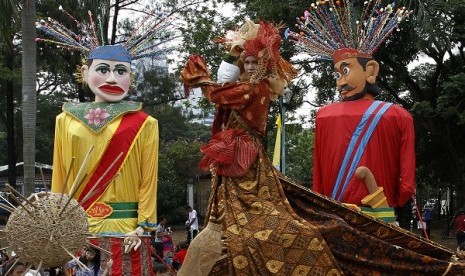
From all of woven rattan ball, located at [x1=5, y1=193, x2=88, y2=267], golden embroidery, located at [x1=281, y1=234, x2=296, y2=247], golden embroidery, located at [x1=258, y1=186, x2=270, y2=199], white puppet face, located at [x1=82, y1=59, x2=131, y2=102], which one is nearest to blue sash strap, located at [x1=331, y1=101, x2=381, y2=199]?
golden embroidery, located at [x1=258, y1=186, x2=270, y2=199]

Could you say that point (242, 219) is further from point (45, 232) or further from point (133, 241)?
point (45, 232)

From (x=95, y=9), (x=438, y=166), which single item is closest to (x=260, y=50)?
(x=95, y=9)

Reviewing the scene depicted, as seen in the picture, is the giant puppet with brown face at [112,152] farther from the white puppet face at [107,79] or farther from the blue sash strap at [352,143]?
the blue sash strap at [352,143]

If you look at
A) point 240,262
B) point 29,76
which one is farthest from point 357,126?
point 29,76

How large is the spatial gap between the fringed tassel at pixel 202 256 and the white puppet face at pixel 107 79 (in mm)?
1822

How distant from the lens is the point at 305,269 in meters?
5.01

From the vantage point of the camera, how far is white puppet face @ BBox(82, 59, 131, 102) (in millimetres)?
6066

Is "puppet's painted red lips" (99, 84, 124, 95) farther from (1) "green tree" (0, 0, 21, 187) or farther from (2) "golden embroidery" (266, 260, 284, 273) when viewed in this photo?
(1) "green tree" (0, 0, 21, 187)

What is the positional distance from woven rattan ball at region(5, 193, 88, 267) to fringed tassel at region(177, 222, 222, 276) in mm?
990

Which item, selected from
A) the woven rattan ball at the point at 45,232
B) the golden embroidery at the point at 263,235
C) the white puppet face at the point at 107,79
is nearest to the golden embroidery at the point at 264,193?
the golden embroidery at the point at 263,235

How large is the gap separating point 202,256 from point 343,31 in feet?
9.49

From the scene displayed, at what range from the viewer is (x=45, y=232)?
3750 millimetres

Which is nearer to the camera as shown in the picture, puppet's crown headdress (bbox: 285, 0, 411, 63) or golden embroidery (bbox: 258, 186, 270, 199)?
golden embroidery (bbox: 258, 186, 270, 199)

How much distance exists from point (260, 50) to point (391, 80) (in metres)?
13.1
